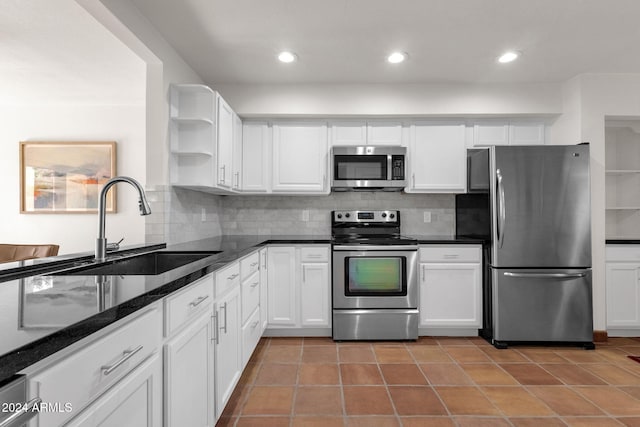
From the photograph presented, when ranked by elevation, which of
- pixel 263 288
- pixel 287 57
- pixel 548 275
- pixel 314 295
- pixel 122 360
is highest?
pixel 287 57

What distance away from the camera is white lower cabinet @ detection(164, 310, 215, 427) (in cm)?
121

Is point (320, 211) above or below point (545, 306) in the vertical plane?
above

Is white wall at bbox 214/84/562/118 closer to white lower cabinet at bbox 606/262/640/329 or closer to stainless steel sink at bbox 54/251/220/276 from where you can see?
white lower cabinet at bbox 606/262/640/329

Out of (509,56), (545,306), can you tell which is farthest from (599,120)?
(545,306)

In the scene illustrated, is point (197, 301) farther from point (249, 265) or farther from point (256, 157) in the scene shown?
point (256, 157)

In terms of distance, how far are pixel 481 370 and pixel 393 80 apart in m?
2.59

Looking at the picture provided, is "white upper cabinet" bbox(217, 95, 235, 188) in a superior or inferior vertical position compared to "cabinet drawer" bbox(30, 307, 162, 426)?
superior

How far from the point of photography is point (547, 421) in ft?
6.45

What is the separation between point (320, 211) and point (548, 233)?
83.9 inches

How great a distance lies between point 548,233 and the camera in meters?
3.05

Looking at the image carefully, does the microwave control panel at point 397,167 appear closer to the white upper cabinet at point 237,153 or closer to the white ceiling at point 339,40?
the white ceiling at point 339,40

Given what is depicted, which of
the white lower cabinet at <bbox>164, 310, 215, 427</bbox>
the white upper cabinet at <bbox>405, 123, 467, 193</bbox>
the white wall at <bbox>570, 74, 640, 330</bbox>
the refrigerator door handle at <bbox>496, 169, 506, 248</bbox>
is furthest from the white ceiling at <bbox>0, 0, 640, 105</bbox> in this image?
the white lower cabinet at <bbox>164, 310, 215, 427</bbox>

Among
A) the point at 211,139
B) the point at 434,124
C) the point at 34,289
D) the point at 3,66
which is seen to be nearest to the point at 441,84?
the point at 434,124

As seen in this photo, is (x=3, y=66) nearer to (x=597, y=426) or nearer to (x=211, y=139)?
(x=211, y=139)
